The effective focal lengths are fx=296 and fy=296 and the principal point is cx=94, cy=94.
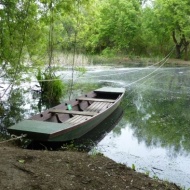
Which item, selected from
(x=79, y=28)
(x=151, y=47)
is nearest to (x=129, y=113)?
(x=79, y=28)

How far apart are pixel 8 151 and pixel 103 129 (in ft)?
10.5

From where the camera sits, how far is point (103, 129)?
278 inches

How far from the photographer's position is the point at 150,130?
7000 mm

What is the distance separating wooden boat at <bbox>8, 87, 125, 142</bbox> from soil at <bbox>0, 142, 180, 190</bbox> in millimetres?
677

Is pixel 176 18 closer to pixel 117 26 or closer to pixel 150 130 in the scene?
pixel 117 26

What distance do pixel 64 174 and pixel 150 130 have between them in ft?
12.8

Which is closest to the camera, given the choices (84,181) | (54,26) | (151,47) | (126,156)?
(84,181)

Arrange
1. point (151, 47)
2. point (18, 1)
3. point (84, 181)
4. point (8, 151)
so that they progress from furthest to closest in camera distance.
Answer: point (151, 47), point (18, 1), point (8, 151), point (84, 181)

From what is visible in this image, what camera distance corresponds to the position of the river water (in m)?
5.02

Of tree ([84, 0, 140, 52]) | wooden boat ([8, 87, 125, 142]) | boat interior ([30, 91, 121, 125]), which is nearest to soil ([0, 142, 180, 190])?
wooden boat ([8, 87, 125, 142])

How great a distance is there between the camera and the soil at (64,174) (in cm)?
309

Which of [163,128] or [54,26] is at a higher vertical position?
[54,26]

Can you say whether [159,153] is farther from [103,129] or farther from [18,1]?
[18,1]

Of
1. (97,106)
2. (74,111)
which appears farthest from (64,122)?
(97,106)
